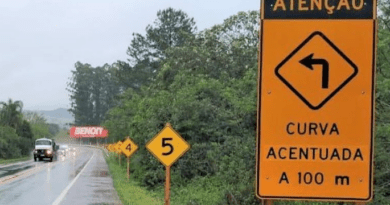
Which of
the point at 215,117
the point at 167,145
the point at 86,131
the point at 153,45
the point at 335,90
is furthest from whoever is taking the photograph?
the point at 86,131

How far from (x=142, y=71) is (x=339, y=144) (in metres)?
67.3

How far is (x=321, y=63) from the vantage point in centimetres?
387

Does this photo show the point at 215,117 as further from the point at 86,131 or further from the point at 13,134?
the point at 86,131

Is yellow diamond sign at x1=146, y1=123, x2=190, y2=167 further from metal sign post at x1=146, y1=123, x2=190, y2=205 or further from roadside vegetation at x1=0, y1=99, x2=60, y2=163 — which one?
roadside vegetation at x1=0, y1=99, x2=60, y2=163

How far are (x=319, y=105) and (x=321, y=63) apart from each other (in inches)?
9.9

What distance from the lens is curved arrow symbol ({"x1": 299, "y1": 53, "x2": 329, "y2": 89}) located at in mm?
3850

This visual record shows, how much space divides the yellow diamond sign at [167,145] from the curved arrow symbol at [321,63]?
31.9 feet

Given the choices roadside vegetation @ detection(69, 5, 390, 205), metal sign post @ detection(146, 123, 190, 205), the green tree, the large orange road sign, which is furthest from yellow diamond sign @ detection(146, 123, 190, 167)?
the green tree

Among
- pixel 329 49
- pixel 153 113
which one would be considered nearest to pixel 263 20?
pixel 329 49

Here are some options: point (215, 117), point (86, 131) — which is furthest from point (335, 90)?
point (86, 131)

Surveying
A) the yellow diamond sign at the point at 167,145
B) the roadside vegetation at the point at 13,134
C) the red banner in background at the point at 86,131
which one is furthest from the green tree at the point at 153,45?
the red banner in background at the point at 86,131

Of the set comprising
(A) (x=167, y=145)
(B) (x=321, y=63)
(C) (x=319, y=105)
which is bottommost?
(A) (x=167, y=145)

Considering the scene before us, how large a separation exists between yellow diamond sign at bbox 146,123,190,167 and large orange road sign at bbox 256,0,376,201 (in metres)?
9.64

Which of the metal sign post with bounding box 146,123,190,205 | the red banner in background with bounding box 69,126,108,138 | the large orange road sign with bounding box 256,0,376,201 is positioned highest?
the large orange road sign with bounding box 256,0,376,201
